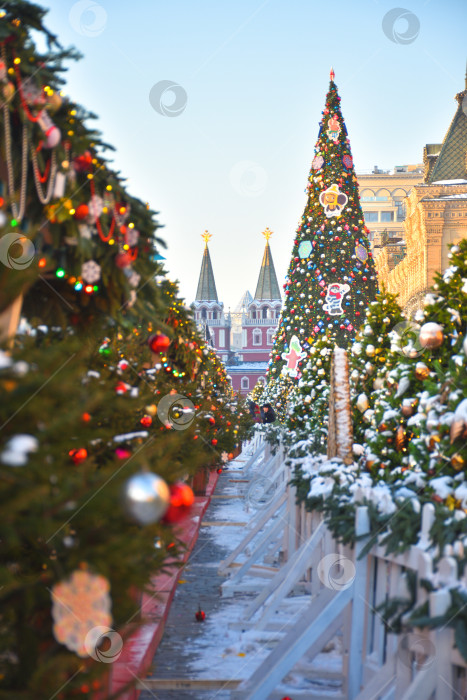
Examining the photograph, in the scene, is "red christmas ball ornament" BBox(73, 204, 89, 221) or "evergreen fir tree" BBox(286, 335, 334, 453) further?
"evergreen fir tree" BBox(286, 335, 334, 453)

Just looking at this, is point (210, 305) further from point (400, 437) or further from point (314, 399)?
point (400, 437)

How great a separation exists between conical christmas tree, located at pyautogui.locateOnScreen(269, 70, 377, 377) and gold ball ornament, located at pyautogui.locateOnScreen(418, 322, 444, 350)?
629 inches

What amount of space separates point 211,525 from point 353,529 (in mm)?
7477

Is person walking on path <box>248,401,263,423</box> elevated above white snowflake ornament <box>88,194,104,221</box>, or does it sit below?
below

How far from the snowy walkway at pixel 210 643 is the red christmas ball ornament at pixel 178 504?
9.75 feet

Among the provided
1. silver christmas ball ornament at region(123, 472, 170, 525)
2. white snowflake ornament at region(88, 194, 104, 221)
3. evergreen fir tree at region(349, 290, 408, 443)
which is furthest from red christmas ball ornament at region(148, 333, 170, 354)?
silver christmas ball ornament at region(123, 472, 170, 525)

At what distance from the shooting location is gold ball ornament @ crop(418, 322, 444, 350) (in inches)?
187

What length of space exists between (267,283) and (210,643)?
7806 cm

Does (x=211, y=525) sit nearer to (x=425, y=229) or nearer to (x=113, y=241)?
(x=113, y=241)

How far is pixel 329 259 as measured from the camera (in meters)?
21.4

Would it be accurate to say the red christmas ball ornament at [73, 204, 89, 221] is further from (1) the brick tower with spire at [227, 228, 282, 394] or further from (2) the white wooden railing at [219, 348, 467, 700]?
(1) the brick tower with spire at [227, 228, 282, 394]

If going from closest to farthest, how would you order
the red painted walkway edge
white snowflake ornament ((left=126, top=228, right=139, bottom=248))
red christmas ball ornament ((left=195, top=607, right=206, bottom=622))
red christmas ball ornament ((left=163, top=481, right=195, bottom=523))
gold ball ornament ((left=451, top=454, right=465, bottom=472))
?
red christmas ball ornament ((left=163, top=481, right=195, bottom=523))
white snowflake ornament ((left=126, top=228, right=139, bottom=248))
gold ball ornament ((left=451, top=454, right=465, bottom=472))
the red painted walkway edge
red christmas ball ornament ((left=195, top=607, right=206, bottom=622))

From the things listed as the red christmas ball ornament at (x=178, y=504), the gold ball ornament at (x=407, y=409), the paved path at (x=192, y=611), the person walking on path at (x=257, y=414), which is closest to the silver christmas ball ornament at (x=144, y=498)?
the red christmas ball ornament at (x=178, y=504)

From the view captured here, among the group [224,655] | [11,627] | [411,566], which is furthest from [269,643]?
[11,627]
